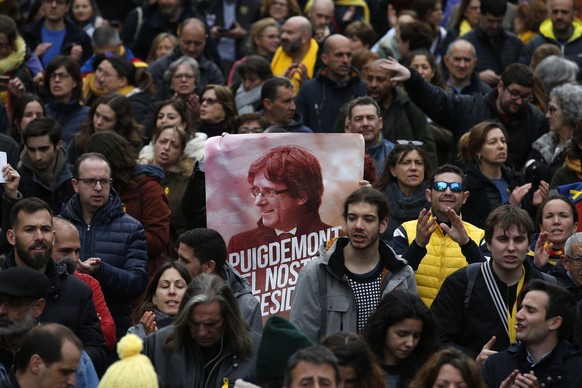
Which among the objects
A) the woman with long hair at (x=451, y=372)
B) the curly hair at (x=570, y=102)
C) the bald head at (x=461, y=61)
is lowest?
the woman with long hair at (x=451, y=372)

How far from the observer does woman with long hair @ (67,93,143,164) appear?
44.7ft

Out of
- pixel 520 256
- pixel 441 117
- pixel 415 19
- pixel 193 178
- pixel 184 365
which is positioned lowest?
pixel 184 365

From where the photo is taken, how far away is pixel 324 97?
603 inches

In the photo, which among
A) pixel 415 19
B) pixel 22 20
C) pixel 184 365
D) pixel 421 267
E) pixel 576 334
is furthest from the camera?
pixel 22 20

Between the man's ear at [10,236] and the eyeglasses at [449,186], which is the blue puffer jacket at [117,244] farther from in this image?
the eyeglasses at [449,186]

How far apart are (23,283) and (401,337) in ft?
7.46

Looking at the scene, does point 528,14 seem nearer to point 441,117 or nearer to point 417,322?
point 441,117

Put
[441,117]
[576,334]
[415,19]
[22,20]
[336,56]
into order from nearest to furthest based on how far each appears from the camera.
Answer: [576,334]
[441,117]
[336,56]
[415,19]
[22,20]

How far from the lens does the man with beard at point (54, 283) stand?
973 cm

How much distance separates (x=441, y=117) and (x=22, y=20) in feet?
23.9

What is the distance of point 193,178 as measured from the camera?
12.2 m

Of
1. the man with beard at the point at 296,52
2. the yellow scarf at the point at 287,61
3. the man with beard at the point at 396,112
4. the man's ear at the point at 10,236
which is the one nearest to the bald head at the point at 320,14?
the man with beard at the point at 296,52

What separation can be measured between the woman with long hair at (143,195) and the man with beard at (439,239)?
191 centimetres

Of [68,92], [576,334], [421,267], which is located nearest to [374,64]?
[68,92]
